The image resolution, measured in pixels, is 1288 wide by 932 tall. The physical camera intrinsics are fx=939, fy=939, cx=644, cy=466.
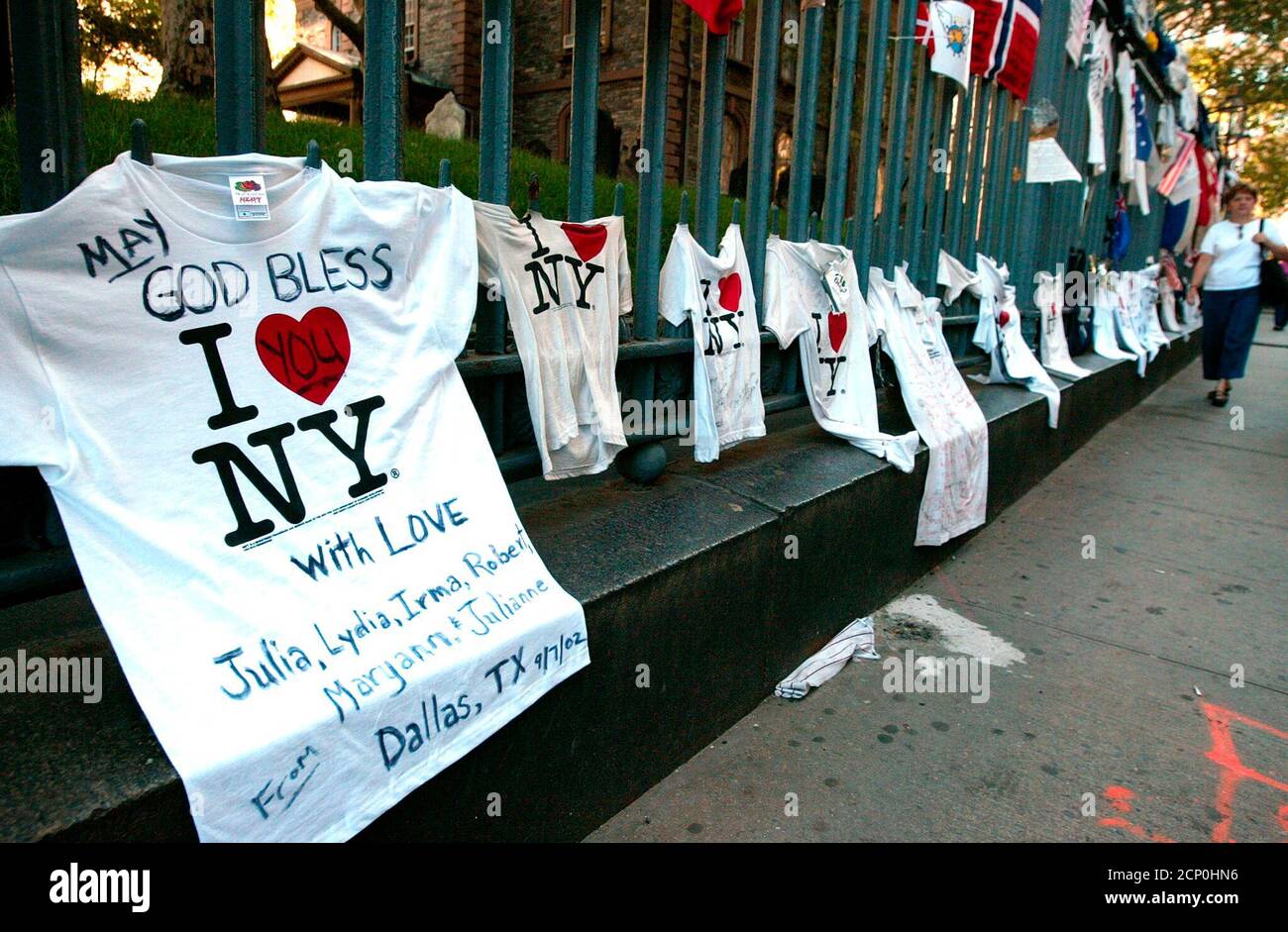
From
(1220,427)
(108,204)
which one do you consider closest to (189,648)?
(108,204)

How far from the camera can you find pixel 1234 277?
9.05 metres

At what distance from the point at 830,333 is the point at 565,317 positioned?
1871mm

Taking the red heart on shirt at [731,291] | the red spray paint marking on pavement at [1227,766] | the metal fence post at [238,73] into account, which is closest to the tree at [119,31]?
the red heart on shirt at [731,291]

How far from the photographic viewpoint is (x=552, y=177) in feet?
28.9

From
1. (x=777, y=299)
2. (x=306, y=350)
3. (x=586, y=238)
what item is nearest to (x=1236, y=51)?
(x=777, y=299)

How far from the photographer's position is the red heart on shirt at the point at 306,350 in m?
2.02

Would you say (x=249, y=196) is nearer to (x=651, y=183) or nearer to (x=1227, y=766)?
(x=651, y=183)

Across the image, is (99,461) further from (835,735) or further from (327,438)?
(835,735)

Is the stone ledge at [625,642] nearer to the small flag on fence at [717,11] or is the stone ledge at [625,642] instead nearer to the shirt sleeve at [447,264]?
the shirt sleeve at [447,264]

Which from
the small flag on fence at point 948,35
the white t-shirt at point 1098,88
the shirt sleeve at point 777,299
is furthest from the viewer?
the white t-shirt at point 1098,88

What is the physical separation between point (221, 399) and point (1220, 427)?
899cm

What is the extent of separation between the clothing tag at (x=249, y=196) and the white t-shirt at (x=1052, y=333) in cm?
657

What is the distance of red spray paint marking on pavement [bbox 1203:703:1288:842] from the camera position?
2648 mm

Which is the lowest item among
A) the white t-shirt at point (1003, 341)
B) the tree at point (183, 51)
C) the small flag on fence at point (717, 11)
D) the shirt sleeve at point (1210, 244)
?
the white t-shirt at point (1003, 341)
